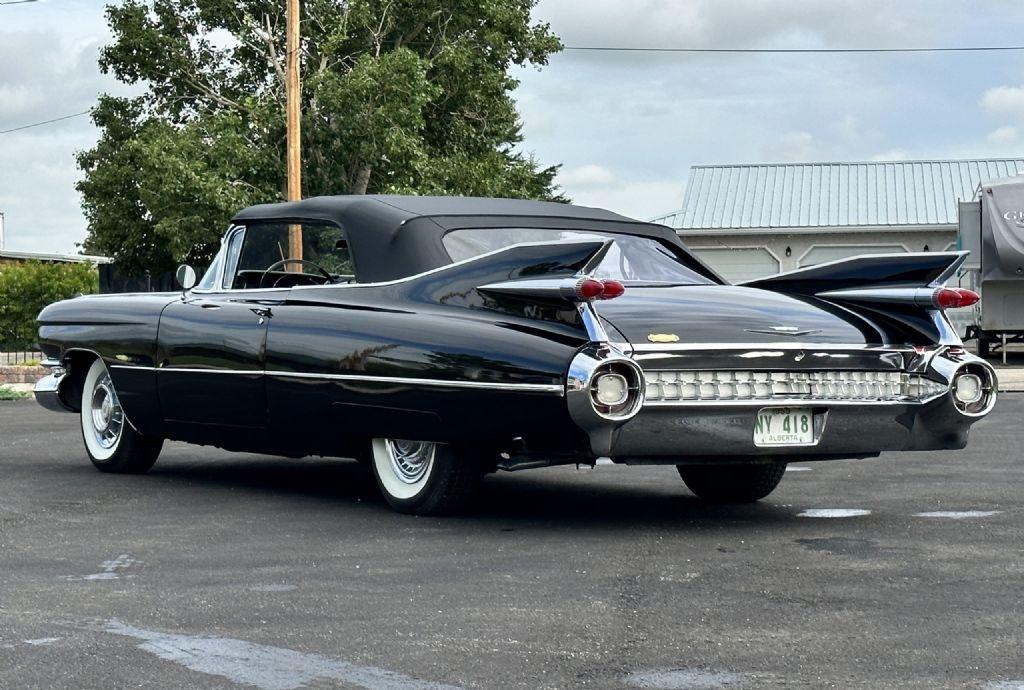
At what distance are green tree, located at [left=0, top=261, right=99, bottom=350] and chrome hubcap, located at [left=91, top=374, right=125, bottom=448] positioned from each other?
19.0 m

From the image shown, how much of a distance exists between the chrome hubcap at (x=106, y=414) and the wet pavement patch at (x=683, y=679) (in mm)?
5574

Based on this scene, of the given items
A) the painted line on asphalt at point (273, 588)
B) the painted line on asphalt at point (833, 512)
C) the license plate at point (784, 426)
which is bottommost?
the painted line on asphalt at point (273, 588)

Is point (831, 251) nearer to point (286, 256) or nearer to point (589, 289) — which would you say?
point (286, 256)

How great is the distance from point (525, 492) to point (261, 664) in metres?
4.12

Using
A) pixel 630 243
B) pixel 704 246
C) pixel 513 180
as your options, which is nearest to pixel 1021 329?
pixel 704 246

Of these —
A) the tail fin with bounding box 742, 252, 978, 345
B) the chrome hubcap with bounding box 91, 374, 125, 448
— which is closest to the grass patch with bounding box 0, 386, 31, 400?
the chrome hubcap with bounding box 91, 374, 125, 448

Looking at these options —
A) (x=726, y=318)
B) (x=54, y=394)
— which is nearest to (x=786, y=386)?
(x=726, y=318)

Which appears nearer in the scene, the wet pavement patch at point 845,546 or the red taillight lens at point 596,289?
the wet pavement patch at point 845,546

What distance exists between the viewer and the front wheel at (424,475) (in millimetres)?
7184

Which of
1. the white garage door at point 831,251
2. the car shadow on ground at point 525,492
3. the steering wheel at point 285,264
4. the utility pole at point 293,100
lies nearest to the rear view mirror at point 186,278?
the steering wheel at point 285,264

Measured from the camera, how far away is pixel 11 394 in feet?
60.9

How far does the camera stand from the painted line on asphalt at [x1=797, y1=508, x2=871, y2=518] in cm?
759

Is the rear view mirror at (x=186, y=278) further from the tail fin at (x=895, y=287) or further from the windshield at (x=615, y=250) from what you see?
the tail fin at (x=895, y=287)

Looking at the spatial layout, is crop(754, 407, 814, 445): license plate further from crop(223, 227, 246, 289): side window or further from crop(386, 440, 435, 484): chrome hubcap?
crop(223, 227, 246, 289): side window
